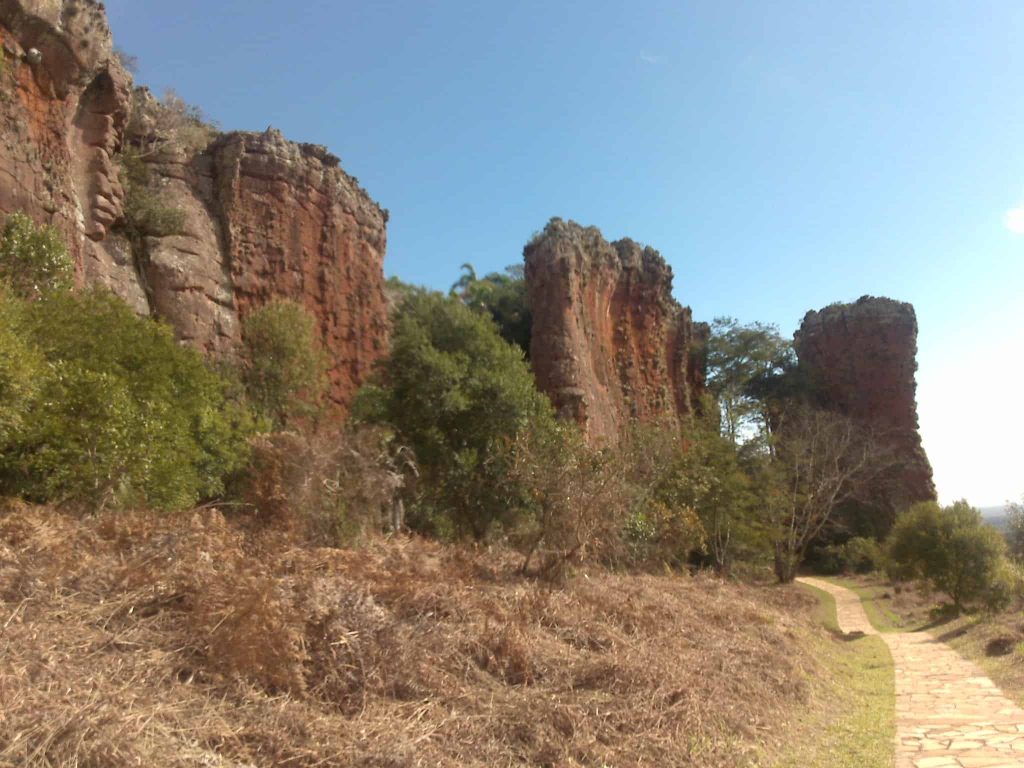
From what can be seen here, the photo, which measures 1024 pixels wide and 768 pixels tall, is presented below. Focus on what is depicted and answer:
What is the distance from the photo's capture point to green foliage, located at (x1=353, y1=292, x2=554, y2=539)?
18875mm

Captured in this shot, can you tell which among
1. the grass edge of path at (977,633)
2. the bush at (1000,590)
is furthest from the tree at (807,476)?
the bush at (1000,590)

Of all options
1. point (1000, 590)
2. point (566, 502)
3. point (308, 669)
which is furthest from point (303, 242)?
point (1000, 590)

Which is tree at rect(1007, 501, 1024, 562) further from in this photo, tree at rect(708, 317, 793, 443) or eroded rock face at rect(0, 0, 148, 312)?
eroded rock face at rect(0, 0, 148, 312)

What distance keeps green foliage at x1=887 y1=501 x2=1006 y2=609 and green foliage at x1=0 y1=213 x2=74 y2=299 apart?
2388 centimetres

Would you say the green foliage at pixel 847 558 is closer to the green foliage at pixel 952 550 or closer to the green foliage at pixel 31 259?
the green foliage at pixel 952 550

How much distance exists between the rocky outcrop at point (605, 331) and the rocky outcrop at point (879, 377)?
1170 cm

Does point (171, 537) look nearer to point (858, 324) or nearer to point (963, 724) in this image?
point (963, 724)

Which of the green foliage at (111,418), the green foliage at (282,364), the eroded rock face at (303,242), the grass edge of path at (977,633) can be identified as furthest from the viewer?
the eroded rock face at (303,242)

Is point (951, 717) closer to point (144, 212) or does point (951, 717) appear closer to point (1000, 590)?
point (1000, 590)

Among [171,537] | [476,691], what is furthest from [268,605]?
[171,537]

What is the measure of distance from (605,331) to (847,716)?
26424 mm

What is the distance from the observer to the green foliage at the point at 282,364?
70.2ft

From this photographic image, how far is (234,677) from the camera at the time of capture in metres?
5.23

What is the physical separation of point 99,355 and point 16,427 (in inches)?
144
